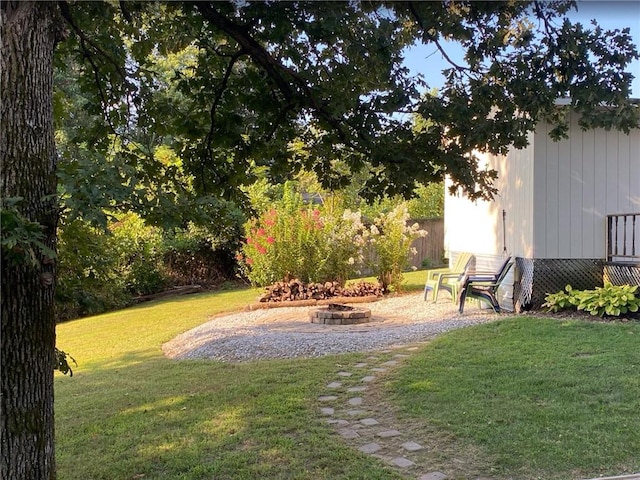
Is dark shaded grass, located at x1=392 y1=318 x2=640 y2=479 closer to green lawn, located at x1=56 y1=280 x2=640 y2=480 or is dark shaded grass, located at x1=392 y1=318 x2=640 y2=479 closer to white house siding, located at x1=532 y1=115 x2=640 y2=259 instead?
green lawn, located at x1=56 y1=280 x2=640 y2=480

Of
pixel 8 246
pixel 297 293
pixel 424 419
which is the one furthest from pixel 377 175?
pixel 297 293

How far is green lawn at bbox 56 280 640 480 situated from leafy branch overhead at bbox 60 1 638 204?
5.84 feet

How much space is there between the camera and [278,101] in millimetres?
4926

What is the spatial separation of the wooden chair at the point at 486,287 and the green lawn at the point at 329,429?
4.23 feet

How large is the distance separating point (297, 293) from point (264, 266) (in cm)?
92

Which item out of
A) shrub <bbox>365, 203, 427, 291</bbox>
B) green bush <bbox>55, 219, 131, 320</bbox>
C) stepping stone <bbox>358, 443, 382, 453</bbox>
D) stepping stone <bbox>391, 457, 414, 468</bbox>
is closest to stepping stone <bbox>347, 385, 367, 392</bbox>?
stepping stone <bbox>358, 443, 382, 453</bbox>

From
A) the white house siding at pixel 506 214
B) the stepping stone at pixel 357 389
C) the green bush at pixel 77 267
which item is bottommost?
the stepping stone at pixel 357 389

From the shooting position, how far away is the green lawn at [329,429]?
3459 millimetres

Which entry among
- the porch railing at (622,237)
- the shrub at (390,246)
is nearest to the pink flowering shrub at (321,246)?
the shrub at (390,246)

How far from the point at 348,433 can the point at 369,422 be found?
0.29 m

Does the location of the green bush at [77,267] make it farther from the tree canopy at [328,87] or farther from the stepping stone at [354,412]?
the stepping stone at [354,412]

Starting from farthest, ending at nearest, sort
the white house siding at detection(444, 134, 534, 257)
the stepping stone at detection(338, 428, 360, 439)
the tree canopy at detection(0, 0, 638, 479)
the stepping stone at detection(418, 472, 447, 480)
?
the white house siding at detection(444, 134, 534, 257) → the tree canopy at detection(0, 0, 638, 479) → the stepping stone at detection(338, 428, 360, 439) → the stepping stone at detection(418, 472, 447, 480)

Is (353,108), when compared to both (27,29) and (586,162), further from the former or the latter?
(586,162)

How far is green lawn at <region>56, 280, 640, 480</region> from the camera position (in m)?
3.46
